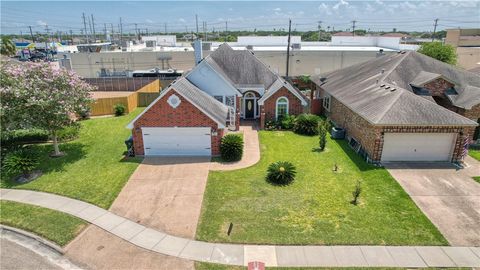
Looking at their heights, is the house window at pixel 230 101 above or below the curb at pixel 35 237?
above

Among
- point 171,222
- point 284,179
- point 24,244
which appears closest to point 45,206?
point 24,244

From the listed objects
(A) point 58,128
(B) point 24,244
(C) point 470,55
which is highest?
(C) point 470,55

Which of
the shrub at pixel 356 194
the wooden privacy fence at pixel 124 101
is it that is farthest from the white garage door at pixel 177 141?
the wooden privacy fence at pixel 124 101

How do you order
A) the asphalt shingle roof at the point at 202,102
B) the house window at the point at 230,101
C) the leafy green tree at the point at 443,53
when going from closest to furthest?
the asphalt shingle roof at the point at 202,102 < the house window at the point at 230,101 < the leafy green tree at the point at 443,53

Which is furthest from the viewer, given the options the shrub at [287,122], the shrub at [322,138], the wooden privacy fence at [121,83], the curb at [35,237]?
the wooden privacy fence at [121,83]

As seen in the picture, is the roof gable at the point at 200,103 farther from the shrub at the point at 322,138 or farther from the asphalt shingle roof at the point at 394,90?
the asphalt shingle roof at the point at 394,90

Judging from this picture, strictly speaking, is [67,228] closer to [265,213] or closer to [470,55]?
[265,213]

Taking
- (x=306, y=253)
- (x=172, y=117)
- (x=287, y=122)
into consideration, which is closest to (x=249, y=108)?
(x=287, y=122)
